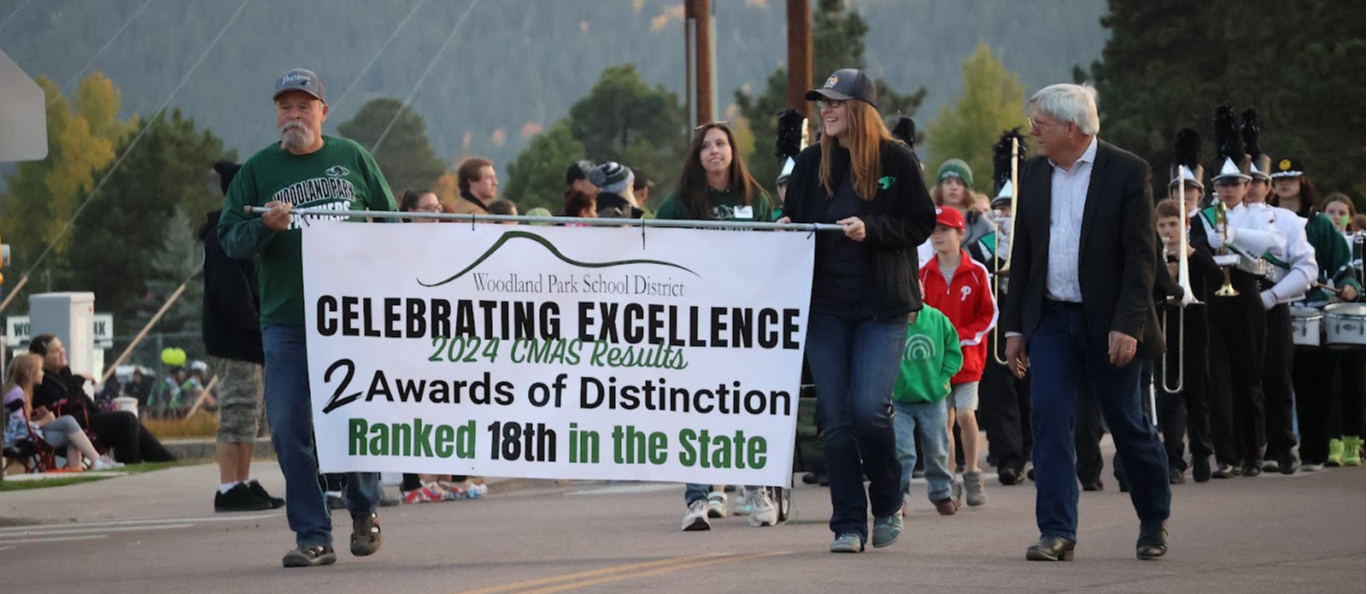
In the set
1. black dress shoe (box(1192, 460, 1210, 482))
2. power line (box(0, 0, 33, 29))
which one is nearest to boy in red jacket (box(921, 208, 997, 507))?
black dress shoe (box(1192, 460, 1210, 482))

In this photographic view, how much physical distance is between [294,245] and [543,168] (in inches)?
3230

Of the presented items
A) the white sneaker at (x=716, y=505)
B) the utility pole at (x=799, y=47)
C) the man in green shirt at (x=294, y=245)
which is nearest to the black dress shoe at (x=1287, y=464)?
the white sneaker at (x=716, y=505)

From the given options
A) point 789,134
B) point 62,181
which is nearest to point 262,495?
point 789,134

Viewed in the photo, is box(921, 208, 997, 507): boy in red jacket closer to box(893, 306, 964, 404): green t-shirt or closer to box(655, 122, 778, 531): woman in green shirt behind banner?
box(893, 306, 964, 404): green t-shirt

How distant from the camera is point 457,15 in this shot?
59.5 m

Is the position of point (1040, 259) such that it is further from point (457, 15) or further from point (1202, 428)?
point (457, 15)

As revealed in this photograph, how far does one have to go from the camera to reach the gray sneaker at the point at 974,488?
13.4m

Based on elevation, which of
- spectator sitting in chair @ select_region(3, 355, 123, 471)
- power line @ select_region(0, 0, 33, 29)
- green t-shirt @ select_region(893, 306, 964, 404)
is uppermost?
power line @ select_region(0, 0, 33, 29)

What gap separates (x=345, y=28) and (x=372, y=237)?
26.2m

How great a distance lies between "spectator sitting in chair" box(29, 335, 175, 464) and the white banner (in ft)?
33.5

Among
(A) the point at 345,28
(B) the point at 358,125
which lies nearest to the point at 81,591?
(A) the point at 345,28

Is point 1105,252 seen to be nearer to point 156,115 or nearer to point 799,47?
point 799,47

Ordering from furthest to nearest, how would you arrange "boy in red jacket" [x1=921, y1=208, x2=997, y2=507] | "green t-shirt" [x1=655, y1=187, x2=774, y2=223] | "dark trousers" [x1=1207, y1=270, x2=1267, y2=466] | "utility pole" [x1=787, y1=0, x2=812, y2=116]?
"utility pole" [x1=787, y1=0, x2=812, y2=116] < "dark trousers" [x1=1207, y1=270, x2=1267, y2=466] < "boy in red jacket" [x1=921, y1=208, x2=997, y2=507] < "green t-shirt" [x1=655, y1=187, x2=774, y2=223]

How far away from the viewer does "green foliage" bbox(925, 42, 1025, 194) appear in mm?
87750
